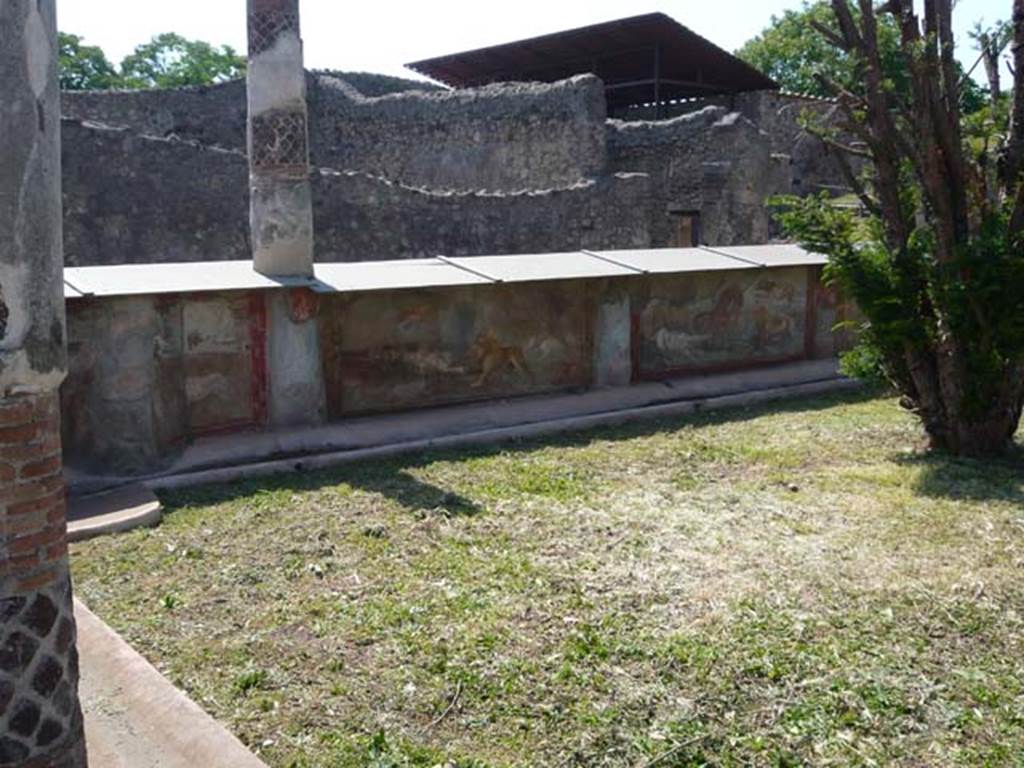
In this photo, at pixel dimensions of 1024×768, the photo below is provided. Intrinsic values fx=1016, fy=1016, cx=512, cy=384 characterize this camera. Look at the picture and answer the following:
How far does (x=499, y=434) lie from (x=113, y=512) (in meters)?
2.75

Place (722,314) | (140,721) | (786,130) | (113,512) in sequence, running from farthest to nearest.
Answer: (786,130) < (722,314) < (113,512) < (140,721)

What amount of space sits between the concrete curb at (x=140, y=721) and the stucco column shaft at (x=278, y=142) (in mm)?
4141

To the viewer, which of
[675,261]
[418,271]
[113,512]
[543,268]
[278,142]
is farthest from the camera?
[675,261]

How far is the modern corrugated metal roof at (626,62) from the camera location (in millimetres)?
19922

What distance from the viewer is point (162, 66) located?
158 feet

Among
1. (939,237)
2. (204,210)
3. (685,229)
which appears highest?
(204,210)

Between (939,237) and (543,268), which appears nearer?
(939,237)

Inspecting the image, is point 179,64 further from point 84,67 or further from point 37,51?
point 37,51

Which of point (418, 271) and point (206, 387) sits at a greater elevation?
point (418, 271)

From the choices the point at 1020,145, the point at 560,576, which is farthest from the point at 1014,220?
the point at 560,576

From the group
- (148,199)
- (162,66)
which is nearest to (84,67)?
(162,66)

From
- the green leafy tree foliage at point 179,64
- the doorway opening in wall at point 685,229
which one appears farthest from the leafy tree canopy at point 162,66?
the doorway opening in wall at point 685,229

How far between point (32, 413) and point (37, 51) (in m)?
0.74

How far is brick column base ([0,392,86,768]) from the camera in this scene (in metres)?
2.11
